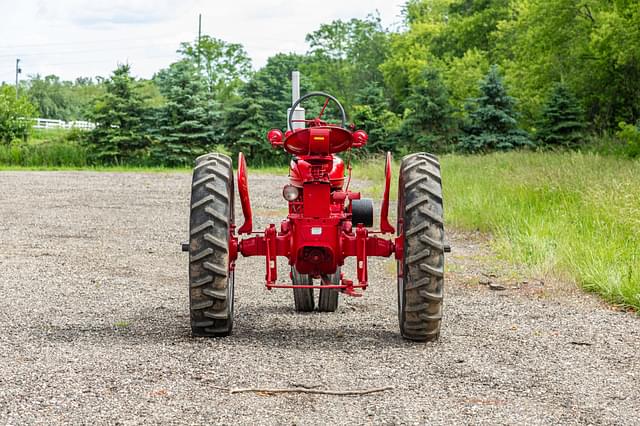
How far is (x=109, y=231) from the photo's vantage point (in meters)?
15.9

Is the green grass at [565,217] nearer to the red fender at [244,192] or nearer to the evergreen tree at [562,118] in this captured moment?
the red fender at [244,192]

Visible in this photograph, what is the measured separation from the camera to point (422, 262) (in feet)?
22.2

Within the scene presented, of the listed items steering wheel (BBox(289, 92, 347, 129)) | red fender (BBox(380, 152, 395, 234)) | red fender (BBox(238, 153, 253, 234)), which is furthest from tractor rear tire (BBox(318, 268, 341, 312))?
steering wheel (BBox(289, 92, 347, 129))

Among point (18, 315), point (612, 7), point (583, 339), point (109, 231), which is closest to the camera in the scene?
point (583, 339)

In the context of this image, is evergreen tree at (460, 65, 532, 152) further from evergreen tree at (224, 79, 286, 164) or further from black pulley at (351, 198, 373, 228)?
black pulley at (351, 198, 373, 228)

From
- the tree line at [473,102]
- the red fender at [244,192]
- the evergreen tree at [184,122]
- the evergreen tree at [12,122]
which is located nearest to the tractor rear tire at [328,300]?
the red fender at [244,192]

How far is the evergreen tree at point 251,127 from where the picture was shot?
153ft

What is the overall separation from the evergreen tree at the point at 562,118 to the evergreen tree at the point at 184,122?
16.3 meters

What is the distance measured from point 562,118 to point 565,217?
2845 cm

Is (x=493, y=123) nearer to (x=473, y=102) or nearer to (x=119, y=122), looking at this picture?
(x=473, y=102)

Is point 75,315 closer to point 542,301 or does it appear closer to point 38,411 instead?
point 38,411

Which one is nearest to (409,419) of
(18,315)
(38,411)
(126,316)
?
(38,411)

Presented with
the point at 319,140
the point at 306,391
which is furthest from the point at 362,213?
the point at 306,391

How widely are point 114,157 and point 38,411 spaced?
4199 cm
